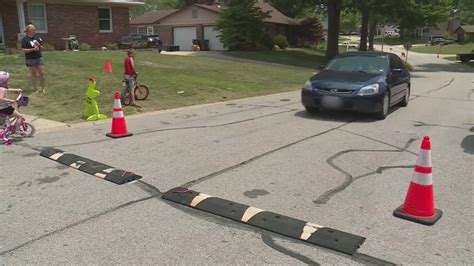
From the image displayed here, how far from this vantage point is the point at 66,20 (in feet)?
85.1

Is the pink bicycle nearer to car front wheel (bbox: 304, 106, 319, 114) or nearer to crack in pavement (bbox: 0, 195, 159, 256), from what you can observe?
crack in pavement (bbox: 0, 195, 159, 256)

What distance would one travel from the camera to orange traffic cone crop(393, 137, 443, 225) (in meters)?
4.27

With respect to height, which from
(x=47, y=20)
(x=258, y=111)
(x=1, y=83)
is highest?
(x=47, y=20)

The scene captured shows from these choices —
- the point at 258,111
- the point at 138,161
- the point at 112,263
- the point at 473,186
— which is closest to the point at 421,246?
the point at 473,186

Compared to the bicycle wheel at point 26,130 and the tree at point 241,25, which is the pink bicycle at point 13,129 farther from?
the tree at point 241,25

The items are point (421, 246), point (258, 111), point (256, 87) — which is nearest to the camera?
point (421, 246)

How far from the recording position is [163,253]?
12.0 feet

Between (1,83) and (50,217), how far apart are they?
418 cm

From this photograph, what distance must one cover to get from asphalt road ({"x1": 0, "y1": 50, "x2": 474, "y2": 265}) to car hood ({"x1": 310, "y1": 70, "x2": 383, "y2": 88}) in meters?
0.95

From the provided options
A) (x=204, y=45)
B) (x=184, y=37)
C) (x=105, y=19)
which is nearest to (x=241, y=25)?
(x=204, y=45)

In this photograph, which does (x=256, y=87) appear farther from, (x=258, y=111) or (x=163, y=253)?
(x=163, y=253)

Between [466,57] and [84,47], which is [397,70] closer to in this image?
[84,47]

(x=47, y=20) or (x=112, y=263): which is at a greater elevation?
(x=47, y=20)

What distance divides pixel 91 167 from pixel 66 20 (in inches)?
887
